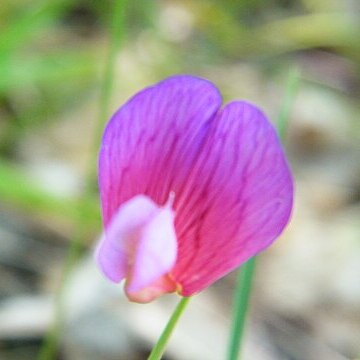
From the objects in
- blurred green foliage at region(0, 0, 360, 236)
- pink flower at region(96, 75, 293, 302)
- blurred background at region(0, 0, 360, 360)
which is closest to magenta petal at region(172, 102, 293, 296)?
pink flower at region(96, 75, 293, 302)

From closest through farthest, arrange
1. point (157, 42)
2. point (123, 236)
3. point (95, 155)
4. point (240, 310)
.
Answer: point (123, 236)
point (240, 310)
point (95, 155)
point (157, 42)

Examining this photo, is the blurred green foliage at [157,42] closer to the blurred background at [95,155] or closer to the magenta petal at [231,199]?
the blurred background at [95,155]


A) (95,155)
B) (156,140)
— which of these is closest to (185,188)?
(156,140)

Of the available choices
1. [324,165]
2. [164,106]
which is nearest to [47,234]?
[324,165]

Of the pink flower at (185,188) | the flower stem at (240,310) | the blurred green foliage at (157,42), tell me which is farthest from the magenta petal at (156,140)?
the blurred green foliage at (157,42)

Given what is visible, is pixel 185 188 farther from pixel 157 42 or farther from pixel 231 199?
pixel 157 42

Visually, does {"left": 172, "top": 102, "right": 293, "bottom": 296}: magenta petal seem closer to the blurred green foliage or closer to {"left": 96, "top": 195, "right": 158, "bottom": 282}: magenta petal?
{"left": 96, "top": 195, "right": 158, "bottom": 282}: magenta petal
